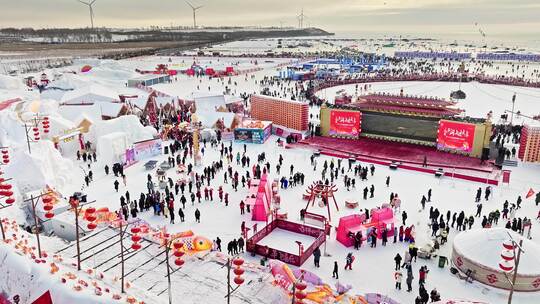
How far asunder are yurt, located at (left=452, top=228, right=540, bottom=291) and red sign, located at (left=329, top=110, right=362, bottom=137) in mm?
15331

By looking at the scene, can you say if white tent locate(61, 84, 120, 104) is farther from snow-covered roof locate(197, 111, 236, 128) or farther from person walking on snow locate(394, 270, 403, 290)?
person walking on snow locate(394, 270, 403, 290)

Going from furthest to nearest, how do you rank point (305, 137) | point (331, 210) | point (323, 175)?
1. point (305, 137)
2. point (323, 175)
3. point (331, 210)

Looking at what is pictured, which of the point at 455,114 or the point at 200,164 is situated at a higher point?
the point at 455,114

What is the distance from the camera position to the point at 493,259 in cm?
1241

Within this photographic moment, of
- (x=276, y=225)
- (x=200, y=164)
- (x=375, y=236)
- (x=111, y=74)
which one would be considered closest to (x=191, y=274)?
(x=276, y=225)

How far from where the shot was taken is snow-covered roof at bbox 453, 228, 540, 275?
1210 cm

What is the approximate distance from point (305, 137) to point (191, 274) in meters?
18.8

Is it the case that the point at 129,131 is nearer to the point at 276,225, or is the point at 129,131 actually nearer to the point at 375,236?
the point at 276,225

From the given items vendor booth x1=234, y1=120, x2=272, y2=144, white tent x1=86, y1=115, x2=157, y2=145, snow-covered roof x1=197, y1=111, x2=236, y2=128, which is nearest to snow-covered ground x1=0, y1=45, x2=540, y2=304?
vendor booth x1=234, y1=120, x2=272, y2=144

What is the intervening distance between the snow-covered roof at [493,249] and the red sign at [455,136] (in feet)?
40.1

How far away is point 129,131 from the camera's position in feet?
85.5

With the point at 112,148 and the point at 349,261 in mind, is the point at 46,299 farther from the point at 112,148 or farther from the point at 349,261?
the point at 112,148

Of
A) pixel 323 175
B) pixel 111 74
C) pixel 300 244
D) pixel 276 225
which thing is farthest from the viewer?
pixel 111 74

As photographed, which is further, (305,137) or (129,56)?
(129,56)
